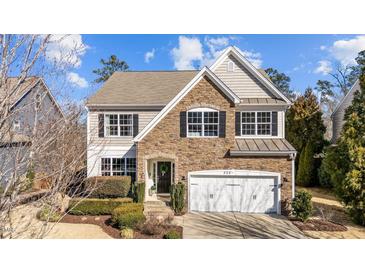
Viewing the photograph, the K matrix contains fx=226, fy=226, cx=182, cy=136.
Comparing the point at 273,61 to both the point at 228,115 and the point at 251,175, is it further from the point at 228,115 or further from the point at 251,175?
the point at 251,175

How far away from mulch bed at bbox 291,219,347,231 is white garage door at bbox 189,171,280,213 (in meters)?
1.34

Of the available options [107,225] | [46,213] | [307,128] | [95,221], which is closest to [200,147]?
[107,225]

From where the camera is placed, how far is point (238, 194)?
430 inches

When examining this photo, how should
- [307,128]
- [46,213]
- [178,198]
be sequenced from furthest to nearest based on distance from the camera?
[307,128], [178,198], [46,213]

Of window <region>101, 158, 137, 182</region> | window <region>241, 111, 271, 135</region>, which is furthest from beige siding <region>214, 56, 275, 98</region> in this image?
window <region>101, 158, 137, 182</region>

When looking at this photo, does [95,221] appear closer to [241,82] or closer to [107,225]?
[107,225]

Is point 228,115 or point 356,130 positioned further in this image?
point 228,115

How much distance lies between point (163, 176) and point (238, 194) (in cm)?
438

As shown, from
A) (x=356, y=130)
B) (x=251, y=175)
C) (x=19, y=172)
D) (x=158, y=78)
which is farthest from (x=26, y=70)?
→ (x=158, y=78)

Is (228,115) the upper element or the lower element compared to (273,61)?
lower

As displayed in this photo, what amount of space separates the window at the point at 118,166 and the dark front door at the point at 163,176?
194 cm

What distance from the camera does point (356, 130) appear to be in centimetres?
979

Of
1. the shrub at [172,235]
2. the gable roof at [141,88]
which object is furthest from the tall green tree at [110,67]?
the shrub at [172,235]
